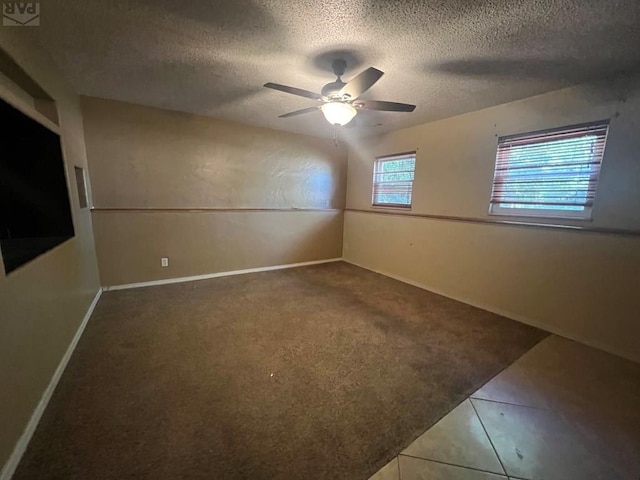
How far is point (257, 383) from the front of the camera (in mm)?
1753

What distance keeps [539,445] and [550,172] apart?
2343 millimetres

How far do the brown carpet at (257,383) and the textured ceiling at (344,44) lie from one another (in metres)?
2.23

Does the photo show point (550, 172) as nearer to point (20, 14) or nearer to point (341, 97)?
point (341, 97)

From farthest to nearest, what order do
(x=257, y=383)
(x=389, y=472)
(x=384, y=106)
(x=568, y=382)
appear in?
(x=384, y=106) → (x=568, y=382) → (x=257, y=383) → (x=389, y=472)

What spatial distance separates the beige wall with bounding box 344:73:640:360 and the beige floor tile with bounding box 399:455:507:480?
6.59 ft


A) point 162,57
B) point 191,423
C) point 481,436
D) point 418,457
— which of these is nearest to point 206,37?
point 162,57

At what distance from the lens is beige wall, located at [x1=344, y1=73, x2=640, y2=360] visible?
7.06 feet

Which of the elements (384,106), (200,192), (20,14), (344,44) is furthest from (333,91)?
(200,192)

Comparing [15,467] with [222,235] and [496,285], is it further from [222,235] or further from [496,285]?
[496,285]

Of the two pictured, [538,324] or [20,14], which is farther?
[538,324]

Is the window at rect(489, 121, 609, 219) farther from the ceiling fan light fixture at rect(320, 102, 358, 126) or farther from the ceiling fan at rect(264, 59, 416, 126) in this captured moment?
the ceiling fan light fixture at rect(320, 102, 358, 126)

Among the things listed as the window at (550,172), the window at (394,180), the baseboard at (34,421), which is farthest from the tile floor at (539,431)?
the window at (394,180)

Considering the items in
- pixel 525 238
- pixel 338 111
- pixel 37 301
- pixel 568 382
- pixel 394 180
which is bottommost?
pixel 568 382

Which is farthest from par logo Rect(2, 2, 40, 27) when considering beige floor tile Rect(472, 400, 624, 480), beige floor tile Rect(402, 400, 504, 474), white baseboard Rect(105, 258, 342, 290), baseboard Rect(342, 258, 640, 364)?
baseboard Rect(342, 258, 640, 364)
